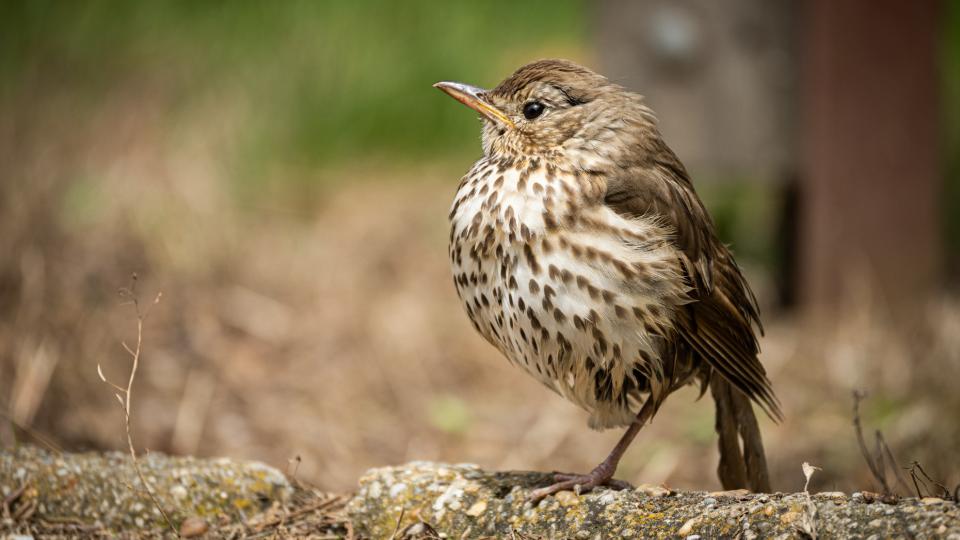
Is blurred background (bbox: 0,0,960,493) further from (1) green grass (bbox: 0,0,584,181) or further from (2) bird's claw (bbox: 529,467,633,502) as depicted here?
(2) bird's claw (bbox: 529,467,633,502)

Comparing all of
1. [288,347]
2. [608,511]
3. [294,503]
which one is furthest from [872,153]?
[294,503]

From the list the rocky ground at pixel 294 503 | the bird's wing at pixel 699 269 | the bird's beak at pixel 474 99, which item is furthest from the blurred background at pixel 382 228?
the bird's beak at pixel 474 99

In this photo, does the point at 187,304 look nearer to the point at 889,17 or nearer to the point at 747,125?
the point at 747,125

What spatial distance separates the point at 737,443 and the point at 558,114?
3.60ft

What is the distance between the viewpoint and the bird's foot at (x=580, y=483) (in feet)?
10.2

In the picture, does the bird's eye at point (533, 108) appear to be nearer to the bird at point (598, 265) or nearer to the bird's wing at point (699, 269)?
the bird at point (598, 265)

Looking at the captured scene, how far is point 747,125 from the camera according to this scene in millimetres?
6320

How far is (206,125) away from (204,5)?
1.82m

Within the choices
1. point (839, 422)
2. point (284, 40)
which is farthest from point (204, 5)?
point (839, 422)

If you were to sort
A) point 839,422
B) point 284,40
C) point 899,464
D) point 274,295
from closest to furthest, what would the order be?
point 899,464 < point 839,422 < point 274,295 < point 284,40

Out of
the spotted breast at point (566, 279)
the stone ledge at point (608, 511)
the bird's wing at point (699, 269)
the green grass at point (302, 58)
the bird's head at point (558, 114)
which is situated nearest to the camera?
the stone ledge at point (608, 511)

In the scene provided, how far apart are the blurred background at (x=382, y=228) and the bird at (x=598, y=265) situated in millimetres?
1094

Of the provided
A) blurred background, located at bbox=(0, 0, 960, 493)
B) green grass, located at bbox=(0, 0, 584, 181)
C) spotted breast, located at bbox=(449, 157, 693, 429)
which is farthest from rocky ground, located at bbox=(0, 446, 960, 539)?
green grass, located at bbox=(0, 0, 584, 181)

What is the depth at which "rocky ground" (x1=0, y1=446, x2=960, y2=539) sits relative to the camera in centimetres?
294
